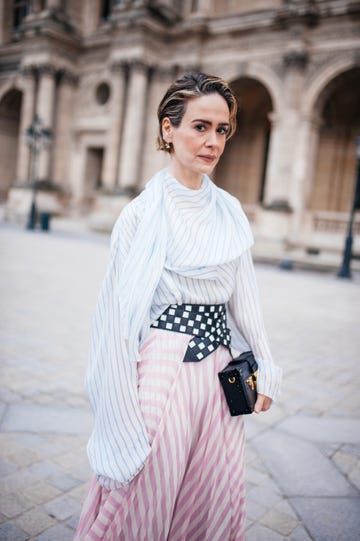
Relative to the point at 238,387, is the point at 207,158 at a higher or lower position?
higher

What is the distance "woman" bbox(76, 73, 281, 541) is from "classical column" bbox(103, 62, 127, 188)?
75.1 feet

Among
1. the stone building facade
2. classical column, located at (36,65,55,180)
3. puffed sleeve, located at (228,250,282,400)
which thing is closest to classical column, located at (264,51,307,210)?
the stone building facade

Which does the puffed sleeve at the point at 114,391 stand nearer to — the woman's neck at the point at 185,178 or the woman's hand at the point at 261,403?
the woman's neck at the point at 185,178

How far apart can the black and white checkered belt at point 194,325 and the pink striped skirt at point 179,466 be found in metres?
0.03

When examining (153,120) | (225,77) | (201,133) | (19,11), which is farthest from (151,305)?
(19,11)

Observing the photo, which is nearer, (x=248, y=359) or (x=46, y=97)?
(x=248, y=359)

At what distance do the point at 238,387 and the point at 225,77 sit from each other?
75.1ft

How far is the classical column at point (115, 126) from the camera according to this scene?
77.6ft

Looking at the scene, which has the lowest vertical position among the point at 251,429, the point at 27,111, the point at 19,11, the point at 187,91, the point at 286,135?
the point at 251,429

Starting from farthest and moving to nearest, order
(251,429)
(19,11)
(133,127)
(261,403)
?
(19,11) < (133,127) < (251,429) < (261,403)

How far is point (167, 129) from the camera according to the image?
5.96 feet

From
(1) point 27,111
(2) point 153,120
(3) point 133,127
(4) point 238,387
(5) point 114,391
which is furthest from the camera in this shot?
(1) point 27,111

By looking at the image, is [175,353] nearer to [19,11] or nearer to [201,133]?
[201,133]

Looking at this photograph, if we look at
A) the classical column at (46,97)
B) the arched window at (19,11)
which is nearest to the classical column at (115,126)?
the classical column at (46,97)
